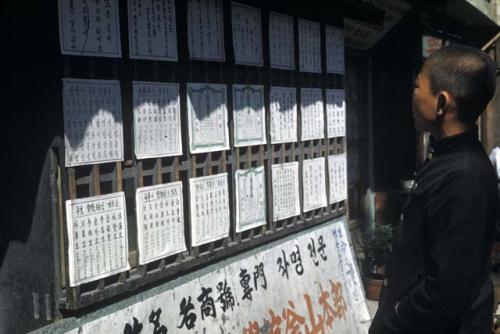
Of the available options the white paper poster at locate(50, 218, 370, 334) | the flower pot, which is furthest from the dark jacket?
the flower pot

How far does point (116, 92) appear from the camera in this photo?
3.66m

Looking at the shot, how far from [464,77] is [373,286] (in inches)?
235

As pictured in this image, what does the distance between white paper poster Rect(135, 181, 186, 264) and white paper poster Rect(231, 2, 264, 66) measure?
1264 millimetres

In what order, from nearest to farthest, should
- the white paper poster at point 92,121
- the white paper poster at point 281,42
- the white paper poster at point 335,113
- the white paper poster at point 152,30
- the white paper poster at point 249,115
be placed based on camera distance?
1. the white paper poster at point 92,121
2. the white paper poster at point 152,30
3. the white paper poster at point 249,115
4. the white paper poster at point 281,42
5. the white paper poster at point 335,113

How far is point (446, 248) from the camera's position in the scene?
10.1 feet

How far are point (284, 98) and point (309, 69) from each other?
2.02 feet

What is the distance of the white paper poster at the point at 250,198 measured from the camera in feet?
16.0

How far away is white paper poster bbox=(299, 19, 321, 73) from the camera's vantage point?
5.82 meters

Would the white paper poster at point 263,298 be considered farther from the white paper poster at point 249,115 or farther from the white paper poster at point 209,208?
the white paper poster at point 249,115

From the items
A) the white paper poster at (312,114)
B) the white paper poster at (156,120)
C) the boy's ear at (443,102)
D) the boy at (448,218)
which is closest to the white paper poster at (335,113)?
the white paper poster at (312,114)

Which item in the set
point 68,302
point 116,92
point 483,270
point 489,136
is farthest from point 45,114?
point 489,136

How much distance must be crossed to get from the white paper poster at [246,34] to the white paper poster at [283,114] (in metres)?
0.37

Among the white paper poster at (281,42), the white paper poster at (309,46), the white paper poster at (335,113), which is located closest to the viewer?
the white paper poster at (281,42)

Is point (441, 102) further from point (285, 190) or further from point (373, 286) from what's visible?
point (373, 286)
